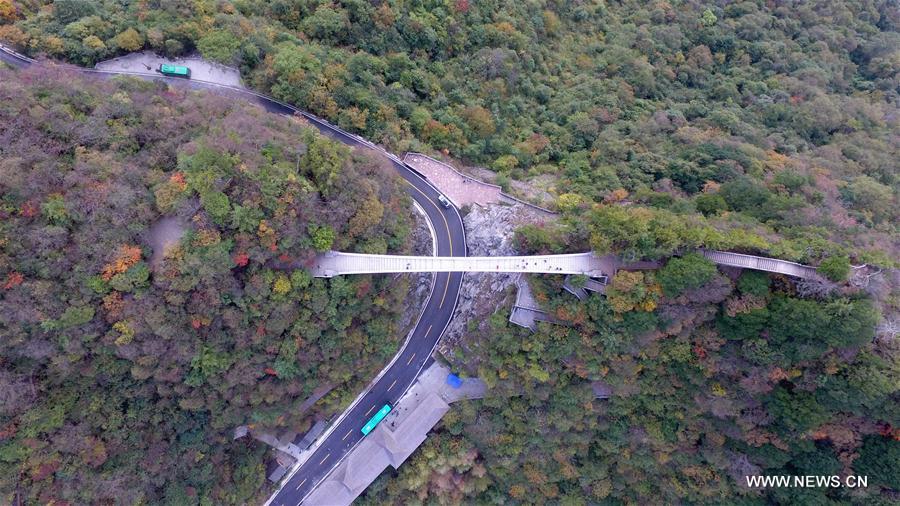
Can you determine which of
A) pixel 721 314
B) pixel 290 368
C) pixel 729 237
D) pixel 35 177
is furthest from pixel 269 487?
pixel 729 237

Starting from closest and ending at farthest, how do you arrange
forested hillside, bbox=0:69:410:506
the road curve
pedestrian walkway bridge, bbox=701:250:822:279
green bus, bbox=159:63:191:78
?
forested hillside, bbox=0:69:410:506 < pedestrian walkway bridge, bbox=701:250:822:279 < green bus, bbox=159:63:191:78 < the road curve

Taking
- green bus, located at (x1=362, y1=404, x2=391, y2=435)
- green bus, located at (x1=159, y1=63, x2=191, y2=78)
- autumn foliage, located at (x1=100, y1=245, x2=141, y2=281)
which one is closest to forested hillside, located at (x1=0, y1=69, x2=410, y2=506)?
autumn foliage, located at (x1=100, y1=245, x2=141, y2=281)

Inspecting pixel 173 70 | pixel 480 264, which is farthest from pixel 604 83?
pixel 173 70

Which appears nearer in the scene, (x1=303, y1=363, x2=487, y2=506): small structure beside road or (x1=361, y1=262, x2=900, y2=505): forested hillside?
(x1=361, y1=262, x2=900, y2=505): forested hillside

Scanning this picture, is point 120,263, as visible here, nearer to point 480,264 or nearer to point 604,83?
point 480,264

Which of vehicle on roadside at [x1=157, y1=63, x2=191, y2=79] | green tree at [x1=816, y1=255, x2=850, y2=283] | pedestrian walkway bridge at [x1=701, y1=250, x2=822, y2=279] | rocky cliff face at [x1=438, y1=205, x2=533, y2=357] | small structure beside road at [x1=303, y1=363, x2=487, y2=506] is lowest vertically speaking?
small structure beside road at [x1=303, y1=363, x2=487, y2=506]

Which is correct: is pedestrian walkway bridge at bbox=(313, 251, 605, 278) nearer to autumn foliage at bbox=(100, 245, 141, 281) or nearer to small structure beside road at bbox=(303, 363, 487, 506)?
small structure beside road at bbox=(303, 363, 487, 506)
